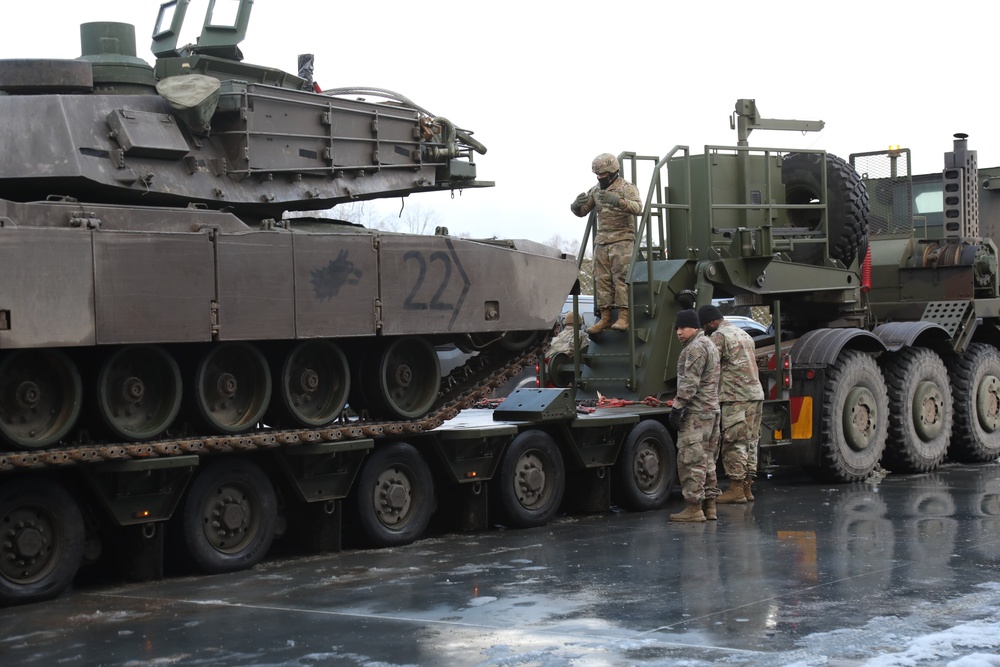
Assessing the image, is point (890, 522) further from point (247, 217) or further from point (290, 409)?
point (247, 217)

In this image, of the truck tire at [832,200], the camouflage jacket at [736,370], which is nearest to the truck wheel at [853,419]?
the truck tire at [832,200]

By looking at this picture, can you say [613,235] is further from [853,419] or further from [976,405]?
[976,405]

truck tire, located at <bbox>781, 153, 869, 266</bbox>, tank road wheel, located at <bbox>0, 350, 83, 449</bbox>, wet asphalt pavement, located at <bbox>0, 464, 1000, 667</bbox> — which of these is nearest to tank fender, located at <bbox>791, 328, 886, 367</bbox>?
truck tire, located at <bbox>781, 153, 869, 266</bbox>

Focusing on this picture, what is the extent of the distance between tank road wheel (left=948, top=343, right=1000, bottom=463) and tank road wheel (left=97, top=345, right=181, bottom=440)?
10.6 meters

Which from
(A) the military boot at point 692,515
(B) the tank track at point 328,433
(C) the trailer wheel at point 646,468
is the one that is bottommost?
(A) the military boot at point 692,515

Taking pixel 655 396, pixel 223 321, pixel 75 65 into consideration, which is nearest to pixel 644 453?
pixel 655 396

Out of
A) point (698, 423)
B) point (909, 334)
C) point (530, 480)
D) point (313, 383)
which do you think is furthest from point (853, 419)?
point (313, 383)

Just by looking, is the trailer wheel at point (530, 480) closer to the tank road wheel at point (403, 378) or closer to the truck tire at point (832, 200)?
the tank road wheel at point (403, 378)

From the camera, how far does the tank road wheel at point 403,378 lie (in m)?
11.3

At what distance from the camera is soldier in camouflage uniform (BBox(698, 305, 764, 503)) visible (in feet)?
43.4

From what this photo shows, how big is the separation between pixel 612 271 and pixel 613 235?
0.36 m

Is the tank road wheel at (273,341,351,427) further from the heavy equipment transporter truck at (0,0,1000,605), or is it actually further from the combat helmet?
the combat helmet

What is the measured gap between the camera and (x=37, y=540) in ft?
30.0

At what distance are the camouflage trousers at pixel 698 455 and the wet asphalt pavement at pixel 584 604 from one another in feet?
1.12
